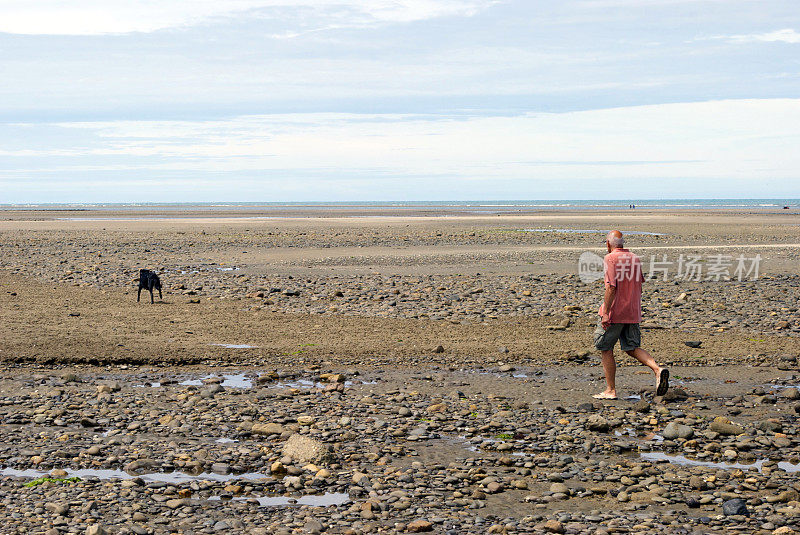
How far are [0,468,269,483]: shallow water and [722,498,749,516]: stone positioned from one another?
412 centimetres

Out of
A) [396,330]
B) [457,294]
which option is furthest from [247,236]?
[396,330]

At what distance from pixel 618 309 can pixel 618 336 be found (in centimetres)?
38

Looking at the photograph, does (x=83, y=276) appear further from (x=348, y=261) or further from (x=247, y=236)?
(x=247, y=236)

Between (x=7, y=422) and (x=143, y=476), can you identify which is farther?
(x=7, y=422)

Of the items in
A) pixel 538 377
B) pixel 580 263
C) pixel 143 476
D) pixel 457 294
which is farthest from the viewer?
pixel 580 263

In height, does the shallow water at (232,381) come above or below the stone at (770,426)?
below

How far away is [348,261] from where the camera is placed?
98.7ft

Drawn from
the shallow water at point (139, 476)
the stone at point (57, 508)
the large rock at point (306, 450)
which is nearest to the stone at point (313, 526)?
the shallow water at point (139, 476)

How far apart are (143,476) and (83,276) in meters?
20.0

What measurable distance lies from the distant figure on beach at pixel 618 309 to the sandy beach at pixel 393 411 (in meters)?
0.50

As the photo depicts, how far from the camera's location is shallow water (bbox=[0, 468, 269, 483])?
25.1ft

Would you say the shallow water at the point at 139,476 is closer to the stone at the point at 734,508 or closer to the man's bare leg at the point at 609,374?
the stone at the point at 734,508

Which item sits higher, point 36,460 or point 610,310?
point 610,310

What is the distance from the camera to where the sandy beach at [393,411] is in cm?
686
